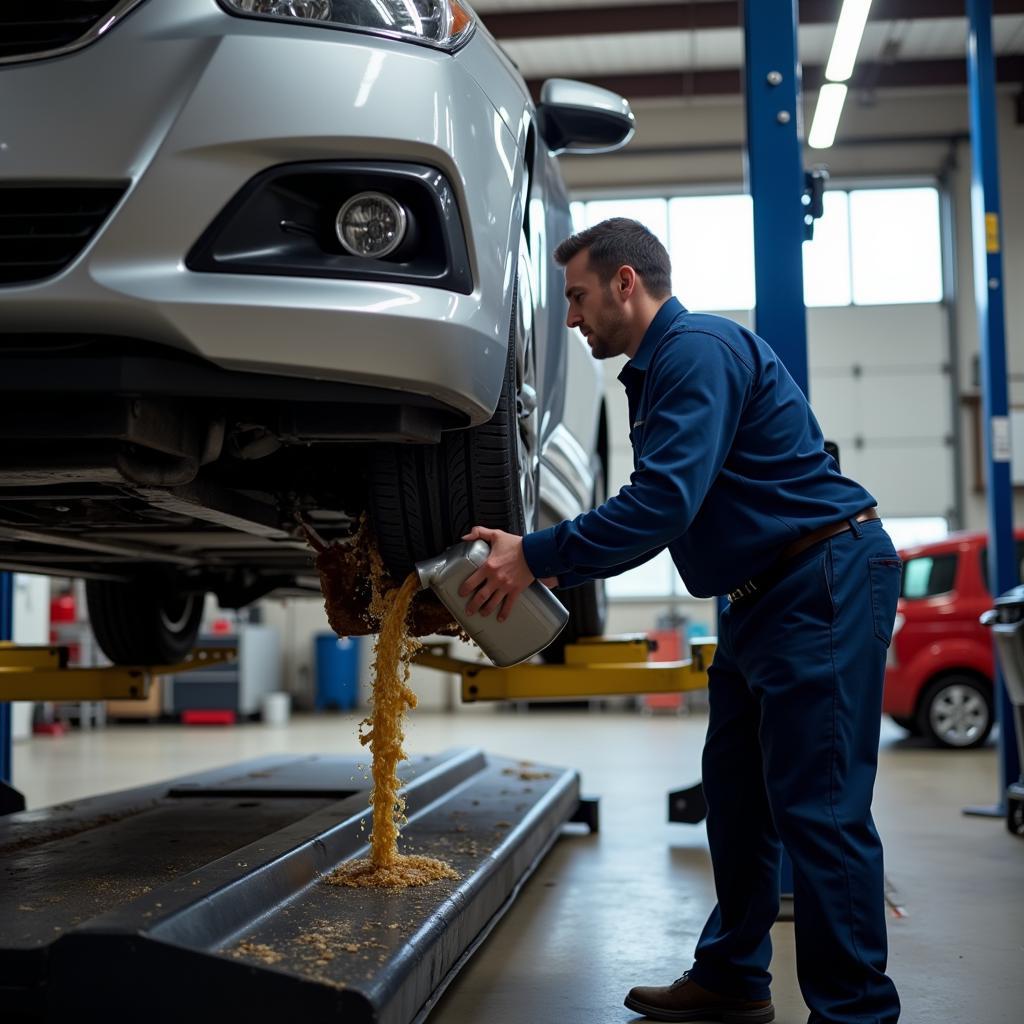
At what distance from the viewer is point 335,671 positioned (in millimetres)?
12586

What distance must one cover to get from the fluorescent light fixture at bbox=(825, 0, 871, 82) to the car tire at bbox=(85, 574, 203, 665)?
3.79 metres

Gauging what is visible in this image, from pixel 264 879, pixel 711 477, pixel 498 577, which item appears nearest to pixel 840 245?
pixel 711 477

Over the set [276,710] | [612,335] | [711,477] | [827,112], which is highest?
[827,112]

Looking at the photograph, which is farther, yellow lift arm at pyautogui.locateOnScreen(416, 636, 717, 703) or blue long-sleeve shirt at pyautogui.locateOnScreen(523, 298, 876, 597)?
yellow lift arm at pyautogui.locateOnScreen(416, 636, 717, 703)

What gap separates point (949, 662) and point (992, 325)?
122 inches

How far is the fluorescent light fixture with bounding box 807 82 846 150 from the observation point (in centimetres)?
656

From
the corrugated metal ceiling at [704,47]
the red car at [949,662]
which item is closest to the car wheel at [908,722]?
the red car at [949,662]

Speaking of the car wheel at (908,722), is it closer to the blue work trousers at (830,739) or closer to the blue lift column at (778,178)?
the blue lift column at (778,178)

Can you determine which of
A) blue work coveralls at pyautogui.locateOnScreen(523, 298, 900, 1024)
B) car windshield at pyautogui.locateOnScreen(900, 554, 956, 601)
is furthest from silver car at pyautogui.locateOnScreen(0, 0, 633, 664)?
car windshield at pyautogui.locateOnScreen(900, 554, 956, 601)

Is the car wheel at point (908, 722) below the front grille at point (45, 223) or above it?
below

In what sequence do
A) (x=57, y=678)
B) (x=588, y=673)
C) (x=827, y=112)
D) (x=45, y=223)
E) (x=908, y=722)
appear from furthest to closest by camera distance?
(x=908, y=722) < (x=827, y=112) < (x=57, y=678) < (x=588, y=673) < (x=45, y=223)

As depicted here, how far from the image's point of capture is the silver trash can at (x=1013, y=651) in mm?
4289

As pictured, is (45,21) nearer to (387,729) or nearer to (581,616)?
(387,729)

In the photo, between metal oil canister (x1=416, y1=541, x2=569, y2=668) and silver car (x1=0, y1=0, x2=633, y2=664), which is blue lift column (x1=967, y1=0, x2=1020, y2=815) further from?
silver car (x1=0, y1=0, x2=633, y2=664)
